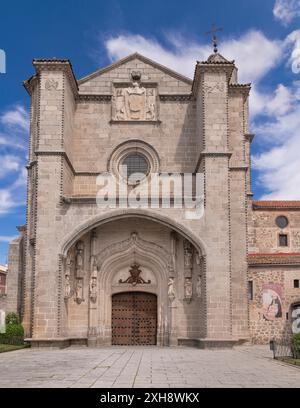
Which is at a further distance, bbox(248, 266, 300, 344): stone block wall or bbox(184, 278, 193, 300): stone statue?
bbox(248, 266, 300, 344): stone block wall

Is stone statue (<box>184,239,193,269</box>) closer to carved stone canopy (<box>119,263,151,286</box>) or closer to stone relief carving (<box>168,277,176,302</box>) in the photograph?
stone relief carving (<box>168,277,176,302</box>)

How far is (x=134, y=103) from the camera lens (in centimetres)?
2305

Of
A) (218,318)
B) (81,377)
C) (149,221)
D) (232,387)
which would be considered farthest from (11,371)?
(149,221)

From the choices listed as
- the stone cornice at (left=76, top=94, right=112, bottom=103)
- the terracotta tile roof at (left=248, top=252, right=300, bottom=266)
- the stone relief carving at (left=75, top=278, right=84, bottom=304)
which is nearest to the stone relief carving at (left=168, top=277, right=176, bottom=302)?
the stone relief carving at (left=75, top=278, right=84, bottom=304)

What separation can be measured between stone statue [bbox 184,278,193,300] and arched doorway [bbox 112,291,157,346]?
1508 mm

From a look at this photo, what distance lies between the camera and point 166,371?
39.4 feet

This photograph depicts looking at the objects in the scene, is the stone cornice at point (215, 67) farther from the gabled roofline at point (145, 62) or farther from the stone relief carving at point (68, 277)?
the stone relief carving at point (68, 277)

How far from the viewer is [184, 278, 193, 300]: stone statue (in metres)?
20.6

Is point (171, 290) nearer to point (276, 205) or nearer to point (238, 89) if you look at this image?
point (238, 89)

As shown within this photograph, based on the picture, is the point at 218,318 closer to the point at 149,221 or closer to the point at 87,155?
the point at 149,221

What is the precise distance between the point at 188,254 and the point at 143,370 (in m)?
9.07

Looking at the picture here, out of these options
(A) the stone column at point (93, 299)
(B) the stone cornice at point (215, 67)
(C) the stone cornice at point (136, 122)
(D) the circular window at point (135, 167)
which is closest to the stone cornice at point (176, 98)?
(C) the stone cornice at point (136, 122)

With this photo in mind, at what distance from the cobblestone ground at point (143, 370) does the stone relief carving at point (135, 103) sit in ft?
33.5

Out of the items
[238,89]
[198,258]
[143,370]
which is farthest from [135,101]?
[143,370]
